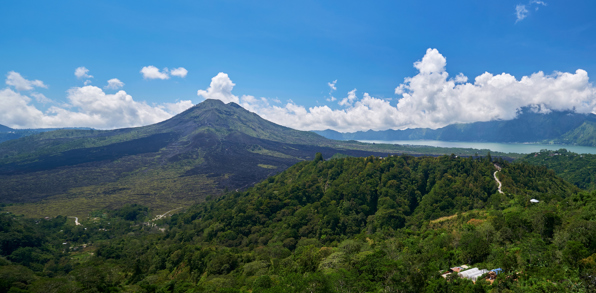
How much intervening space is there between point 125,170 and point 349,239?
129212 millimetres

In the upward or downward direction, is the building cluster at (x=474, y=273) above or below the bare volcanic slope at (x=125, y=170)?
above

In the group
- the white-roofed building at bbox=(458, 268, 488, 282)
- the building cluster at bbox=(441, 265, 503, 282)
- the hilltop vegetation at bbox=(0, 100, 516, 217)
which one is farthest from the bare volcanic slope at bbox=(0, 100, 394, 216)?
the white-roofed building at bbox=(458, 268, 488, 282)

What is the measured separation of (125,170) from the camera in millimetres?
128875

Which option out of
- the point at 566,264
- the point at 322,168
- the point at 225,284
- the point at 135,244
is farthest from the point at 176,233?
the point at 566,264

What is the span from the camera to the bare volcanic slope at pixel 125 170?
87062 millimetres

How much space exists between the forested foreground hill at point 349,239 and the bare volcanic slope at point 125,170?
20096mm

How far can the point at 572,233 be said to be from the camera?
18234 millimetres

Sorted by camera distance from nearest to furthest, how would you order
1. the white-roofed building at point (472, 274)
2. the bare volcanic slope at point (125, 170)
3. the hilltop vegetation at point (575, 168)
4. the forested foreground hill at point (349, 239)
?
1. the white-roofed building at point (472, 274)
2. the forested foreground hill at point (349, 239)
3. the hilltop vegetation at point (575, 168)
4. the bare volcanic slope at point (125, 170)

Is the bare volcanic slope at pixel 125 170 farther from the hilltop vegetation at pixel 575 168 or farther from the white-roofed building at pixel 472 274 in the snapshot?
the hilltop vegetation at pixel 575 168

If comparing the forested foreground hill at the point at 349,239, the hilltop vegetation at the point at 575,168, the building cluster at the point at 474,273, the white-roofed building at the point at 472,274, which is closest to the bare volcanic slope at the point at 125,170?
the forested foreground hill at the point at 349,239

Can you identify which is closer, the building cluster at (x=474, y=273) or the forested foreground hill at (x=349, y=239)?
the building cluster at (x=474, y=273)

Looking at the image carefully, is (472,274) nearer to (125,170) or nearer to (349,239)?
(349,239)

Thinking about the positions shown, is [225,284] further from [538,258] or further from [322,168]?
[322,168]

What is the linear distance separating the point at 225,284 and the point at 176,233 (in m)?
33.6
